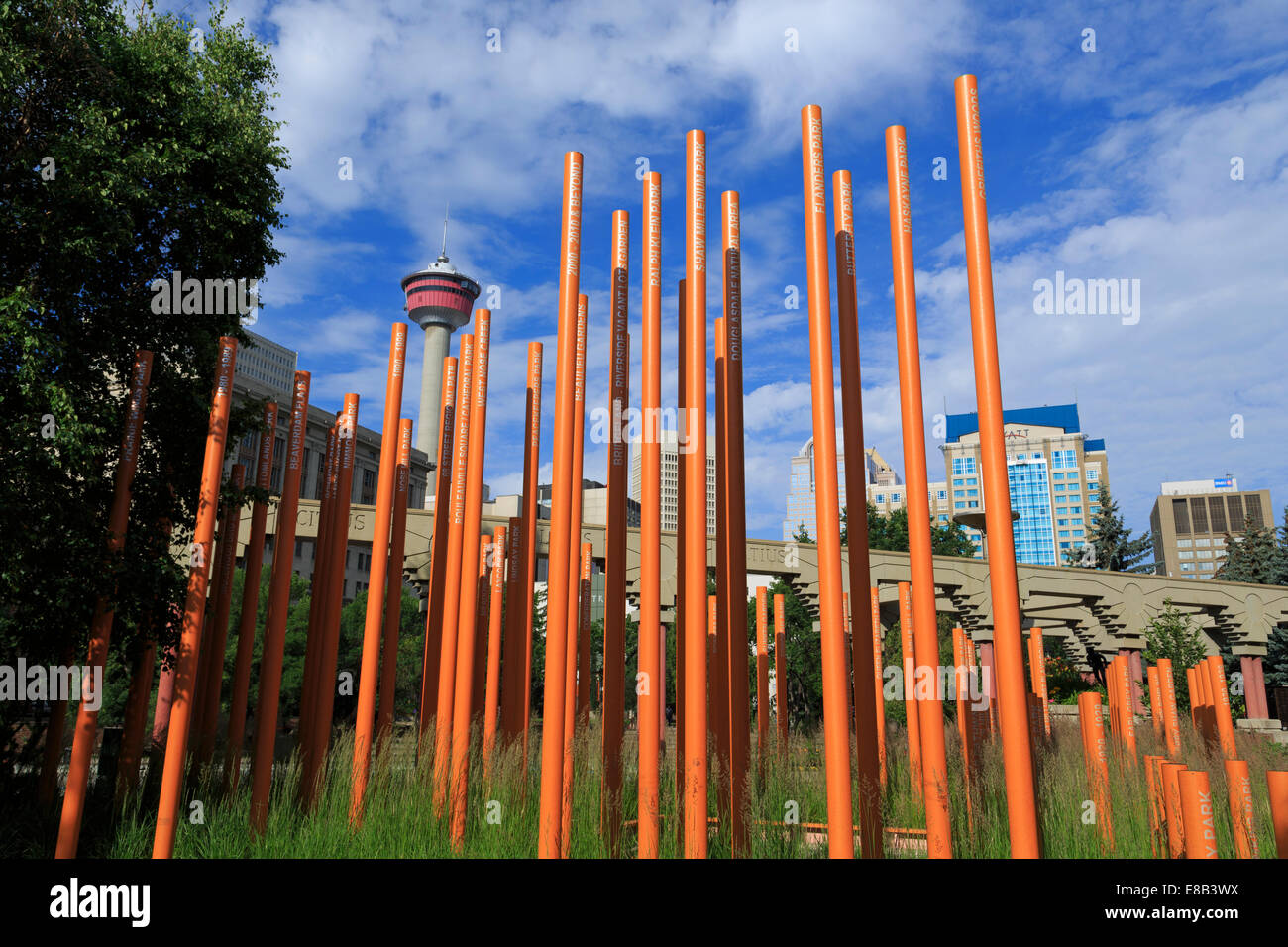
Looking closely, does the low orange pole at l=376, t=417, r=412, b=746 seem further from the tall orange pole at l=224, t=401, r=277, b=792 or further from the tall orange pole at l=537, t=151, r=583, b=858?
the tall orange pole at l=537, t=151, r=583, b=858

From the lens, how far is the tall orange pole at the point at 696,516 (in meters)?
6.41

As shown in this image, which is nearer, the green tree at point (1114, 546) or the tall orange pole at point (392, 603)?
the tall orange pole at point (392, 603)

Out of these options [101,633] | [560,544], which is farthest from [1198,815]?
[101,633]

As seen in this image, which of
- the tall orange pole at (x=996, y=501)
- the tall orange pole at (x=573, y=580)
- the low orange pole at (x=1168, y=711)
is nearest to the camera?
→ the tall orange pole at (x=996, y=501)

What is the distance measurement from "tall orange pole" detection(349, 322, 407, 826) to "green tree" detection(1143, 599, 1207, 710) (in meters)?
26.7

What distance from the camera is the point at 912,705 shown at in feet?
38.1

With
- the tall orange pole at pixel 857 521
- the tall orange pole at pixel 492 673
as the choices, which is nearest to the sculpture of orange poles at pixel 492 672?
the tall orange pole at pixel 492 673

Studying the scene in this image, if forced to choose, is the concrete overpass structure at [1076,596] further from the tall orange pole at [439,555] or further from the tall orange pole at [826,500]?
the tall orange pole at [826,500]

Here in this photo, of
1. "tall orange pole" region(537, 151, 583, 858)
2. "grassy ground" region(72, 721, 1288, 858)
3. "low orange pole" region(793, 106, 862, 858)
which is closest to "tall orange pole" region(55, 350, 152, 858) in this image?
"grassy ground" region(72, 721, 1288, 858)

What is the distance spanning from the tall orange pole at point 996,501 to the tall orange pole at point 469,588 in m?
4.77

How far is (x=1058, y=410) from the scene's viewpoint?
150375mm

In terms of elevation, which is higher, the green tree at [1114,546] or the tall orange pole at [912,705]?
the green tree at [1114,546]
